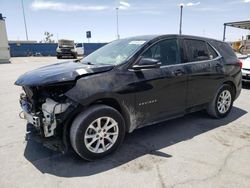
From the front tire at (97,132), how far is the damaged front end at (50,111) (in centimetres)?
18

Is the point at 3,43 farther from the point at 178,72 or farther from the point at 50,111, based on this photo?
the point at 50,111

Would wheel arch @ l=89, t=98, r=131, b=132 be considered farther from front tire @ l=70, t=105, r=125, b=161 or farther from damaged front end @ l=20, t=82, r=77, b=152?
damaged front end @ l=20, t=82, r=77, b=152

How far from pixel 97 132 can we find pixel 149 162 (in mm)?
834

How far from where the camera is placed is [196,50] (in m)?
4.75

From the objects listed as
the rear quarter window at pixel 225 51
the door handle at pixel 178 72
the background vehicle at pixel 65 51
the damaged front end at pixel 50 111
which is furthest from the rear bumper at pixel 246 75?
the background vehicle at pixel 65 51

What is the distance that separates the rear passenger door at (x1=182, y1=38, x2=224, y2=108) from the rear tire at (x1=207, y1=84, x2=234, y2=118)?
0.67 ft

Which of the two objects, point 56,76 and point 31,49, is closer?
point 56,76

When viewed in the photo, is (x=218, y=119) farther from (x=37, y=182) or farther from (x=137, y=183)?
(x=37, y=182)

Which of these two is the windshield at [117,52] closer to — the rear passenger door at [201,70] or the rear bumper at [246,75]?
the rear passenger door at [201,70]

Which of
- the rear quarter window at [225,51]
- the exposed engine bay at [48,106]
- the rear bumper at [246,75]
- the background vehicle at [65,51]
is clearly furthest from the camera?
the background vehicle at [65,51]

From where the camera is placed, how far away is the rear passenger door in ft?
14.8

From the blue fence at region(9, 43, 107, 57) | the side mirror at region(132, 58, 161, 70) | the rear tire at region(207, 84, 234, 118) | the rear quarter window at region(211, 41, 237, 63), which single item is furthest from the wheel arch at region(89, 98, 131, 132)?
the blue fence at region(9, 43, 107, 57)

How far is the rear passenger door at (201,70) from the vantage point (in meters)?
4.52

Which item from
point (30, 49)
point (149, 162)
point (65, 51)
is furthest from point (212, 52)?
point (30, 49)
